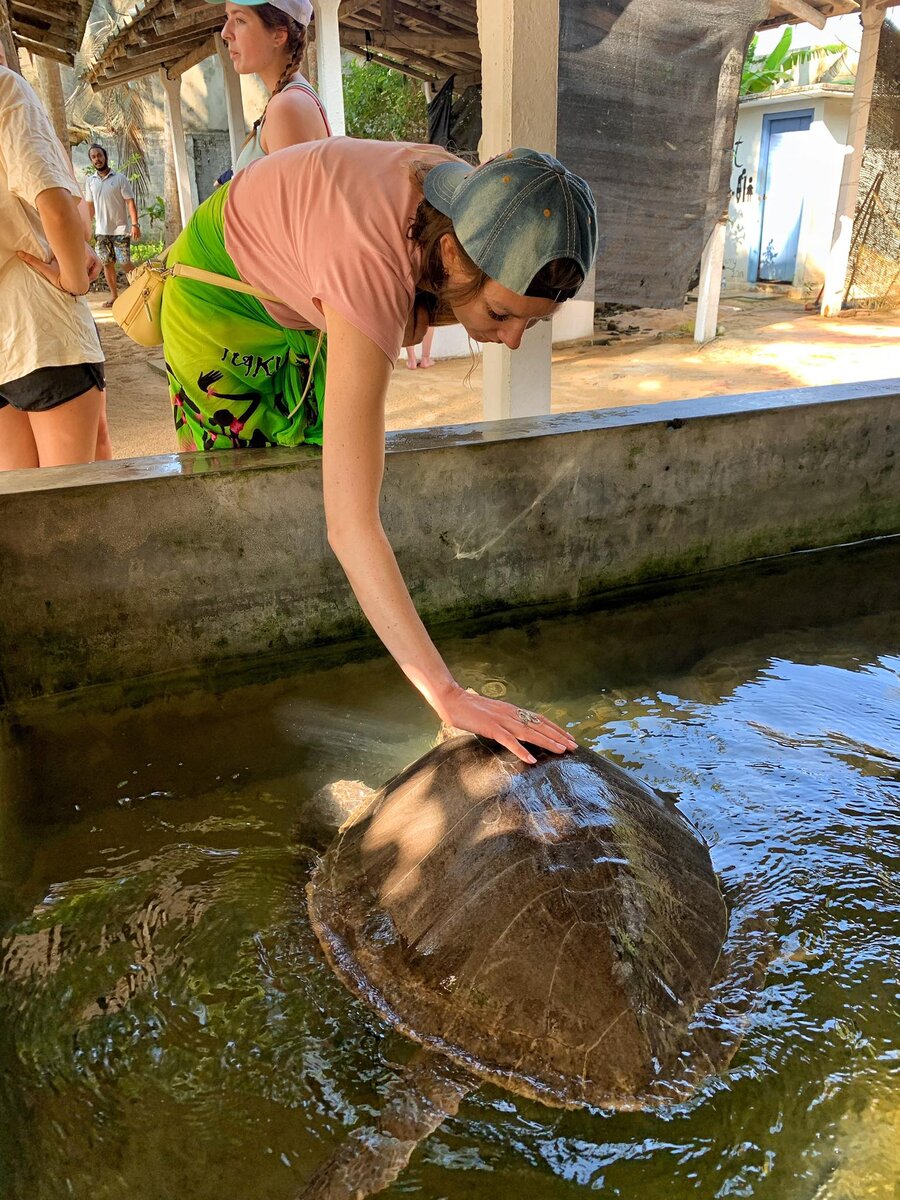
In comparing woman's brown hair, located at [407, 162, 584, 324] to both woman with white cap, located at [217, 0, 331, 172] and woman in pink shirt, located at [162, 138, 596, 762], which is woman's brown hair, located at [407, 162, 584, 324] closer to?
woman in pink shirt, located at [162, 138, 596, 762]

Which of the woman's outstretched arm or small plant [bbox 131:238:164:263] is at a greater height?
small plant [bbox 131:238:164:263]

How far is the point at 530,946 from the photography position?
66.4 inches

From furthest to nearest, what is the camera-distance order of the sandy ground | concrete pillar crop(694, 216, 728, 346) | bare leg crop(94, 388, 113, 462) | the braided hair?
concrete pillar crop(694, 216, 728, 346), the sandy ground, bare leg crop(94, 388, 113, 462), the braided hair

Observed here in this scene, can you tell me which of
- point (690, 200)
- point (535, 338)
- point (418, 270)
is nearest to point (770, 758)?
point (418, 270)

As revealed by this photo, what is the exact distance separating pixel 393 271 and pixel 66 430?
6.47ft

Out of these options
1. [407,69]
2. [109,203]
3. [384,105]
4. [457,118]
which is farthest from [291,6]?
[384,105]

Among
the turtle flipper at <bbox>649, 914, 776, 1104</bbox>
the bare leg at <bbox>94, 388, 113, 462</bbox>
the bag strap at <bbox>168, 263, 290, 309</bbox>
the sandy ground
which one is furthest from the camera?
the sandy ground

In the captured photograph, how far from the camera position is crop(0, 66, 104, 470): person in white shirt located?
2.76 m

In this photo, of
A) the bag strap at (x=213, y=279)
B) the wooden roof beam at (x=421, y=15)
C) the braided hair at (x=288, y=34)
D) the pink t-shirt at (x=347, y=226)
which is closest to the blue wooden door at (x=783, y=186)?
the wooden roof beam at (x=421, y=15)

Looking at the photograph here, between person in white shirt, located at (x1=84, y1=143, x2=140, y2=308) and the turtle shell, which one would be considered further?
person in white shirt, located at (x1=84, y1=143, x2=140, y2=308)

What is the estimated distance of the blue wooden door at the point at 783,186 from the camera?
603 inches

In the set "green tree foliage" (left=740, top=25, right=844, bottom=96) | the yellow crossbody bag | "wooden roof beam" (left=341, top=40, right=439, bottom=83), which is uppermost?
"green tree foliage" (left=740, top=25, right=844, bottom=96)

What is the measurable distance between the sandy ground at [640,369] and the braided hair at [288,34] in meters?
3.84

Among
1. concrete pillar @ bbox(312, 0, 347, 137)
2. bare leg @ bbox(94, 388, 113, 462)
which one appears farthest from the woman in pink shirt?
concrete pillar @ bbox(312, 0, 347, 137)
